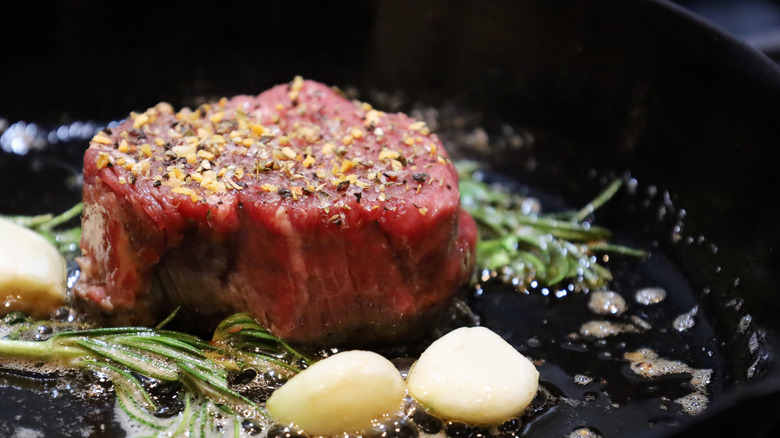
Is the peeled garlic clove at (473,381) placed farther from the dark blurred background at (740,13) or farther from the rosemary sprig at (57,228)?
the dark blurred background at (740,13)

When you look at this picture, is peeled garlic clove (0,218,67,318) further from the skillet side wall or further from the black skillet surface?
the skillet side wall

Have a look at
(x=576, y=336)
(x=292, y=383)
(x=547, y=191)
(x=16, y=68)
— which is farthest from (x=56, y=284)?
(x=547, y=191)

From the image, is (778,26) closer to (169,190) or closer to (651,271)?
(651,271)

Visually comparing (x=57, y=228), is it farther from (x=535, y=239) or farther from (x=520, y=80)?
(x=520, y=80)

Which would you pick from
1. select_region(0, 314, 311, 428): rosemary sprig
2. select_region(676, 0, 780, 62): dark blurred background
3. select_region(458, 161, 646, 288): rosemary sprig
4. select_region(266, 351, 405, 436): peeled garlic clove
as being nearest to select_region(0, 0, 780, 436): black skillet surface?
select_region(458, 161, 646, 288): rosemary sprig

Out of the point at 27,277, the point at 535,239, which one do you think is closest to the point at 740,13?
the point at 535,239

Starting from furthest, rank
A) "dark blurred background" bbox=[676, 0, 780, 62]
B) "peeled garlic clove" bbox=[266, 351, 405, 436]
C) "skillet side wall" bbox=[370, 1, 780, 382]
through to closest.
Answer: "dark blurred background" bbox=[676, 0, 780, 62] → "skillet side wall" bbox=[370, 1, 780, 382] → "peeled garlic clove" bbox=[266, 351, 405, 436]
